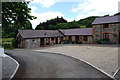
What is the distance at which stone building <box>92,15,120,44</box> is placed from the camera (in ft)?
89.8

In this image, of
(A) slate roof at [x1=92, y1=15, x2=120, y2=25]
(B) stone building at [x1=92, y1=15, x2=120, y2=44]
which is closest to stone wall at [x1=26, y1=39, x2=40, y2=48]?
(B) stone building at [x1=92, y1=15, x2=120, y2=44]

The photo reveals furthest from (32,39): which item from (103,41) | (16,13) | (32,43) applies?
(16,13)

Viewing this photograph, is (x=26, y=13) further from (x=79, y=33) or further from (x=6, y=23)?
(x=79, y=33)

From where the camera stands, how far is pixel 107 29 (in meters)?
28.7

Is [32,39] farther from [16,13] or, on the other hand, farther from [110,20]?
[16,13]

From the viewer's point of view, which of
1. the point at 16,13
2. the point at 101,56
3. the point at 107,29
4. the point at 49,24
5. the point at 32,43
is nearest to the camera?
the point at 16,13

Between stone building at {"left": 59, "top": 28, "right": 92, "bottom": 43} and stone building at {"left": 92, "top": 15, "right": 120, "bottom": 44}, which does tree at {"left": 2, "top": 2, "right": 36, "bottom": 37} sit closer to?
stone building at {"left": 92, "top": 15, "right": 120, "bottom": 44}

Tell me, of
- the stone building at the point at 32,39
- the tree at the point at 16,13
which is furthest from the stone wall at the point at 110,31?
the tree at the point at 16,13

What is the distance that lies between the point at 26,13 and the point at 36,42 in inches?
843

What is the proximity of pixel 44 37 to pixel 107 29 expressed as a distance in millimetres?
16268

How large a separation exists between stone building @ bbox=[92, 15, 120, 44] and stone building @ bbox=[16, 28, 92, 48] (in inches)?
85.4

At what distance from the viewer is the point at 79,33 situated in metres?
33.9

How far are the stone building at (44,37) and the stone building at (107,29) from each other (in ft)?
7.11

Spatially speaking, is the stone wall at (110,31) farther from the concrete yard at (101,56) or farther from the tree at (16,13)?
the tree at (16,13)
